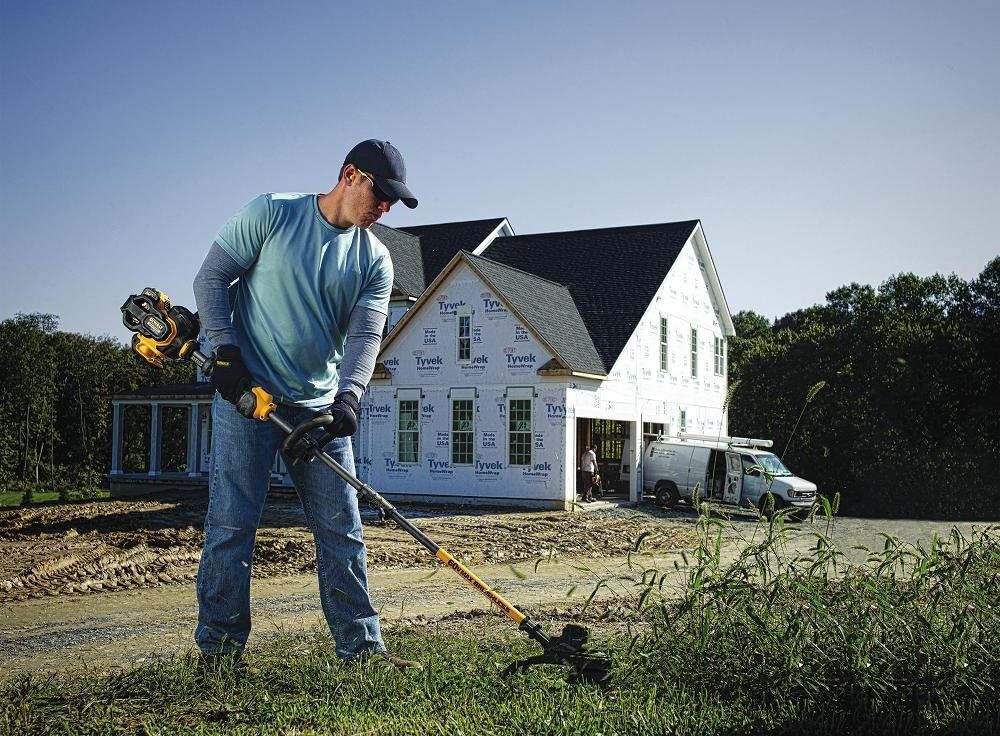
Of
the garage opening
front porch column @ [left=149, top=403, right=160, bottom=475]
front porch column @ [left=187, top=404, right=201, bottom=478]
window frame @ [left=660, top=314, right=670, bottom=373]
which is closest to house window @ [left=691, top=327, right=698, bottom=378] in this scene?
window frame @ [left=660, top=314, right=670, bottom=373]

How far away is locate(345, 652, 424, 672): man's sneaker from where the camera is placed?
4.96 meters

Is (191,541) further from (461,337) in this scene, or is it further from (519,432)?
(461,337)

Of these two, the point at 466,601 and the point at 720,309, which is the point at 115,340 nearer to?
the point at 720,309

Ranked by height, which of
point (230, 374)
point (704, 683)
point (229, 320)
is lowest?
point (704, 683)

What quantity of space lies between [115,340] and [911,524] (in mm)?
33240

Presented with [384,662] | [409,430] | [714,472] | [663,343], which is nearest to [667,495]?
[714,472]

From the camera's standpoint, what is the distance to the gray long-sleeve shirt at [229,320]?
16.4 feet

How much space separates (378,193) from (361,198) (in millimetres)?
116

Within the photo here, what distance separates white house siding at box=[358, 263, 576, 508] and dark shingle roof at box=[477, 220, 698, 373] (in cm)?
185

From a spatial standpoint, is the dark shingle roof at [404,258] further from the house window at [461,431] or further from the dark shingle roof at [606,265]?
the house window at [461,431]

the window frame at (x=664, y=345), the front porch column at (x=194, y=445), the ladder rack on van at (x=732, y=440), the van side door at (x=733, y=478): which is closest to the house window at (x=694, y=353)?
the window frame at (x=664, y=345)

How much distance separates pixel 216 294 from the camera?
503 cm

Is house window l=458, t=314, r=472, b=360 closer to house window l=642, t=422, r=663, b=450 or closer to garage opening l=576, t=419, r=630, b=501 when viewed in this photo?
garage opening l=576, t=419, r=630, b=501

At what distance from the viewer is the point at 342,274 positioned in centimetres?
521
